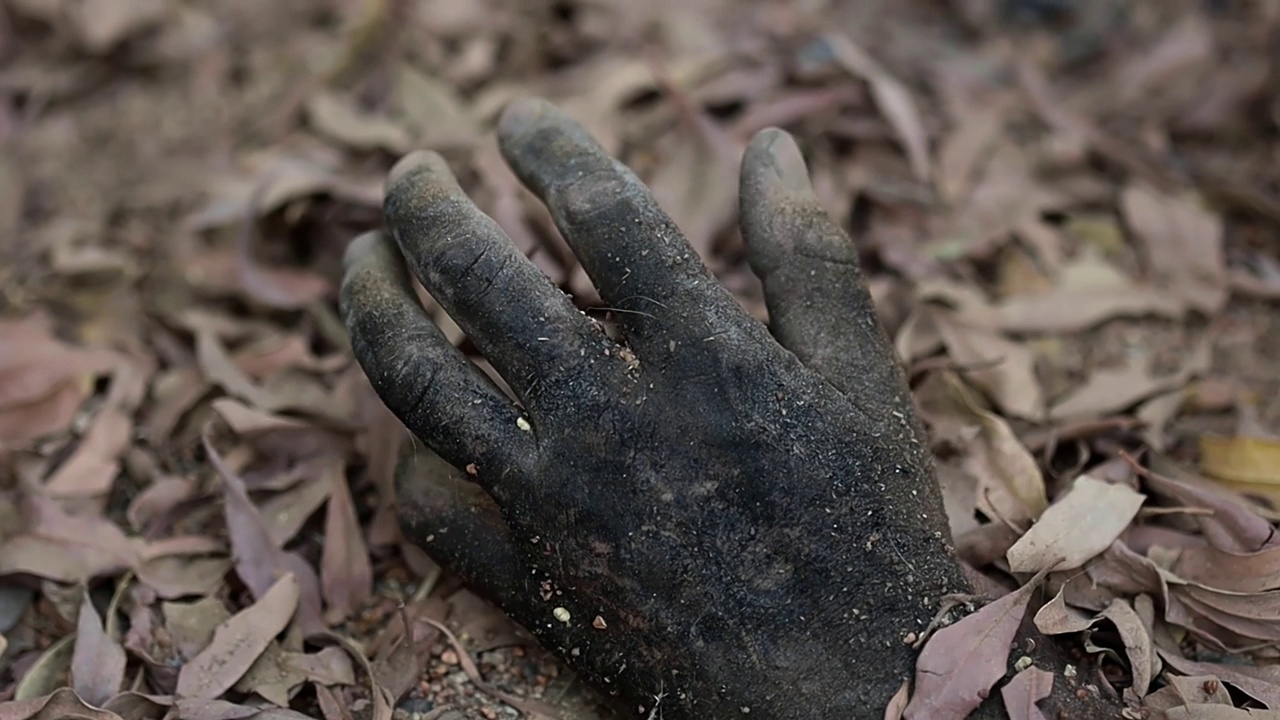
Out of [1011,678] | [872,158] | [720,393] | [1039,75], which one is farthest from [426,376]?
[1039,75]

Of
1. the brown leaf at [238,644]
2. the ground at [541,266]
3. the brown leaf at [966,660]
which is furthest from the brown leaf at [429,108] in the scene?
the brown leaf at [966,660]

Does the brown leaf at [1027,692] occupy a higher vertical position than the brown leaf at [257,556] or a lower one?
higher

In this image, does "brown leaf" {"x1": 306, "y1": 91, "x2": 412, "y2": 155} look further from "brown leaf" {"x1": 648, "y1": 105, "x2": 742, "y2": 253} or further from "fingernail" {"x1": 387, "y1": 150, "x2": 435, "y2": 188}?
"fingernail" {"x1": 387, "y1": 150, "x2": 435, "y2": 188}

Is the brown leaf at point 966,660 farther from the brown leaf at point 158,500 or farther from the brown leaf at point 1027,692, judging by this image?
the brown leaf at point 158,500

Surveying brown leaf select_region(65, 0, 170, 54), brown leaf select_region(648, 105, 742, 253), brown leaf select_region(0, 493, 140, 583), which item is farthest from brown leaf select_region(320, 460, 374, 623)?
brown leaf select_region(65, 0, 170, 54)

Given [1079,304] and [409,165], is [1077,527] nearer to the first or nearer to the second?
[1079,304]
